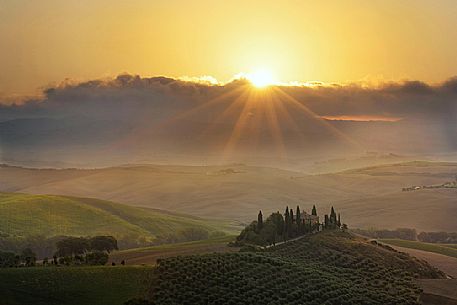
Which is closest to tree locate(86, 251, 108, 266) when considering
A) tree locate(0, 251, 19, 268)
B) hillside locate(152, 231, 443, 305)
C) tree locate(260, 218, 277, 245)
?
tree locate(0, 251, 19, 268)

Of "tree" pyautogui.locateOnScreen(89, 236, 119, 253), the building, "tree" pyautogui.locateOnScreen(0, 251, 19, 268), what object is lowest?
"tree" pyautogui.locateOnScreen(89, 236, 119, 253)

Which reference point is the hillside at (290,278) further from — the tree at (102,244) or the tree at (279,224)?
the tree at (102,244)

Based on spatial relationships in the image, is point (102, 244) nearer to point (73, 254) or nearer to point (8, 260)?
point (73, 254)

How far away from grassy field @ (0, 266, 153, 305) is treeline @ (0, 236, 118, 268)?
1251 centimetres

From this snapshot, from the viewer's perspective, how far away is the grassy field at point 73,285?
67912 mm

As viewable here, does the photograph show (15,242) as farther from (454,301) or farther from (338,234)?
(454,301)

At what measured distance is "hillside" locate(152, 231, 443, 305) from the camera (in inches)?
2943

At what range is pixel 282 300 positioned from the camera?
2953 inches

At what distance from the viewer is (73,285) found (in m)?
73.8

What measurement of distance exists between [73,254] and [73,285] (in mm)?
47303

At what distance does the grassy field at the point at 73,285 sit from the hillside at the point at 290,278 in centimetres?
304

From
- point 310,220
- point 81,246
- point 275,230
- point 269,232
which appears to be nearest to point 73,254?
point 81,246

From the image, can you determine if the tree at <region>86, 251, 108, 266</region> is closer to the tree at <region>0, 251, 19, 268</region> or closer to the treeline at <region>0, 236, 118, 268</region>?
the treeline at <region>0, 236, 118, 268</region>

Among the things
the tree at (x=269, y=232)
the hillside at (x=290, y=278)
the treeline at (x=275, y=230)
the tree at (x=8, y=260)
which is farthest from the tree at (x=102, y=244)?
the hillside at (x=290, y=278)
